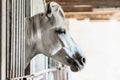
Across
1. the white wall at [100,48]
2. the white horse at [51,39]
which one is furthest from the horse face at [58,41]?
the white wall at [100,48]

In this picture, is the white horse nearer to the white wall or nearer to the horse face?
the horse face

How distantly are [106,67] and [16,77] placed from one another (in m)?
7.15

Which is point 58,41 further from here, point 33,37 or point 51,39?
point 33,37

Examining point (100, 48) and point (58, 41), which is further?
point (100, 48)

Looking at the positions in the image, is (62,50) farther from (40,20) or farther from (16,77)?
(16,77)

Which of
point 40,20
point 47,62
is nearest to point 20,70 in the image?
point 40,20

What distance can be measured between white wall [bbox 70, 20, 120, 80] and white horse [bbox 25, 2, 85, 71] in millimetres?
5938

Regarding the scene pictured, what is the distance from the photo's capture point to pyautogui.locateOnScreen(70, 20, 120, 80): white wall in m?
8.41

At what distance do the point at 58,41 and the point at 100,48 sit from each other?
626 cm

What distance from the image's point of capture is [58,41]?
2.38 metres

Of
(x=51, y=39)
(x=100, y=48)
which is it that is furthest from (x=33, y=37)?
(x=100, y=48)

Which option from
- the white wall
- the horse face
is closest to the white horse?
the horse face

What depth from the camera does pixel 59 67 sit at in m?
3.36

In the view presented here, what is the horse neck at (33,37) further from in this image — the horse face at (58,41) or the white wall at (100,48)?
the white wall at (100,48)
